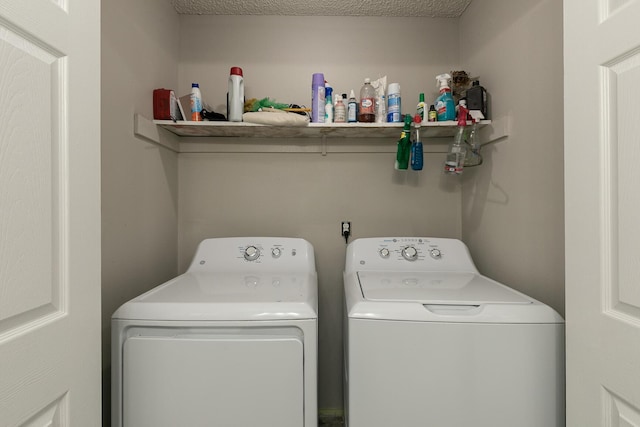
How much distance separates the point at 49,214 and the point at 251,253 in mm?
1046

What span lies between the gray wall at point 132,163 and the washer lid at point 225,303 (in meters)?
0.26

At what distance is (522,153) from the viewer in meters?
1.40

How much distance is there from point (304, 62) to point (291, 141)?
1.59 feet

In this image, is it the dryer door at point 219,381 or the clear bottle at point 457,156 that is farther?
the clear bottle at point 457,156

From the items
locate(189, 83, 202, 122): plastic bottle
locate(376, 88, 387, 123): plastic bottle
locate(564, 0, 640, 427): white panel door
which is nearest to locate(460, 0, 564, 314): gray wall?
locate(564, 0, 640, 427): white panel door

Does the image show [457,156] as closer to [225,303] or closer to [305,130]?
[305,130]

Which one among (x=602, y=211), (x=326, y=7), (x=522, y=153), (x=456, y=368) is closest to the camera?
(x=602, y=211)

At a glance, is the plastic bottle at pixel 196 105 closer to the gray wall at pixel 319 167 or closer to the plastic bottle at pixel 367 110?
the gray wall at pixel 319 167

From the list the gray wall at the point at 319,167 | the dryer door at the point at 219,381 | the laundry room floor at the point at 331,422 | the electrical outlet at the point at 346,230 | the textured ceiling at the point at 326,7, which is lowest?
the laundry room floor at the point at 331,422

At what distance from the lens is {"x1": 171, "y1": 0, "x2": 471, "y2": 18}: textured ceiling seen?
1841 millimetres

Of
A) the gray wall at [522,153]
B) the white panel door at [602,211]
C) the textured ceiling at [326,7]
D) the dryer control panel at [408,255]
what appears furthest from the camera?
the textured ceiling at [326,7]

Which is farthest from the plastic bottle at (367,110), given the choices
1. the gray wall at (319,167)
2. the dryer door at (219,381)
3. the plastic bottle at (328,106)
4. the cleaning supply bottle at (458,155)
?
the dryer door at (219,381)

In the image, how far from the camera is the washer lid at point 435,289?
110cm

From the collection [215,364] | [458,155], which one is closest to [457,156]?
[458,155]
